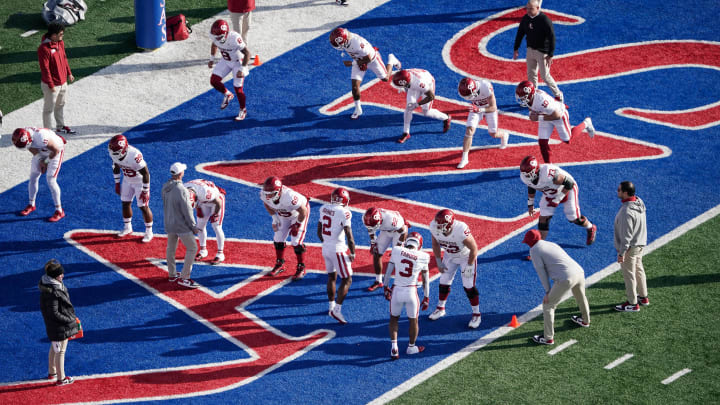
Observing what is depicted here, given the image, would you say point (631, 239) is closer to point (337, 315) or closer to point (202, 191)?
point (337, 315)

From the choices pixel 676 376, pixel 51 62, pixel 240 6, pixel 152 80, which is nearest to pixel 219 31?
pixel 240 6

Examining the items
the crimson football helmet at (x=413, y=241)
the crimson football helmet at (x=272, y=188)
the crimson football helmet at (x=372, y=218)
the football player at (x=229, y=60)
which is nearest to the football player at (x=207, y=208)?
the crimson football helmet at (x=272, y=188)

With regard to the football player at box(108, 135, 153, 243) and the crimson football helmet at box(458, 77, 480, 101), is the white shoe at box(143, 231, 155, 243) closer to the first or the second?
the football player at box(108, 135, 153, 243)

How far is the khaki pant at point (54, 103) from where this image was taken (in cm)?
2097

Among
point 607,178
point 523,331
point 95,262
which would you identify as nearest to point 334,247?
point 523,331

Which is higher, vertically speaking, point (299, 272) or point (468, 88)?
point (468, 88)

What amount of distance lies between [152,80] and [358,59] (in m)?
5.23

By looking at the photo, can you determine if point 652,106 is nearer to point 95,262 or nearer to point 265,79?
point 265,79

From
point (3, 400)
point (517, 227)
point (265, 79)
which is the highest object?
point (265, 79)

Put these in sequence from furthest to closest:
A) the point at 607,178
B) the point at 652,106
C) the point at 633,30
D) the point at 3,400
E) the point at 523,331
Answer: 1. the point at 633,30
2. the point at 652,106
3. the point at 607,178
4. the point at 523,331
5. the point at 3,400

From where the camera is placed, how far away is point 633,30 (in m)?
24.8

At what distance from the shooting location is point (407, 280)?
15.1 meters

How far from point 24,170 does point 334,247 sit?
794 cm

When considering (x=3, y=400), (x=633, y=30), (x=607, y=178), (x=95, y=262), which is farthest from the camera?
(x=633, y=30)
